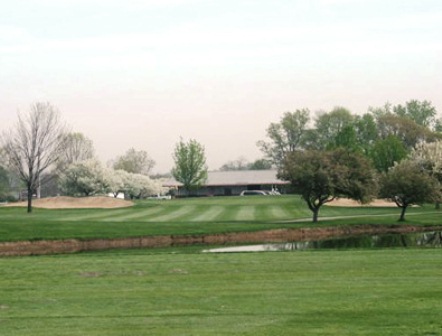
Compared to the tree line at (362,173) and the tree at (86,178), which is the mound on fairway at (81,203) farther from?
the tree line at (362,173)

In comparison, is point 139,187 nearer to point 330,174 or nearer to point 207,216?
point 207,216

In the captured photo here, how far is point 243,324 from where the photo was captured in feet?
40.8

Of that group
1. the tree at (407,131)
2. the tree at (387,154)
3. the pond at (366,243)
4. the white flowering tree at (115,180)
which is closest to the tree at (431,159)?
the pond at (366,243)

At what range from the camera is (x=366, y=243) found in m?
37.0

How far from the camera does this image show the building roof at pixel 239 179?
5118 inches

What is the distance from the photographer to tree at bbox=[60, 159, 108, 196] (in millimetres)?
94938

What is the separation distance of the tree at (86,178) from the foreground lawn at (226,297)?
7186cm

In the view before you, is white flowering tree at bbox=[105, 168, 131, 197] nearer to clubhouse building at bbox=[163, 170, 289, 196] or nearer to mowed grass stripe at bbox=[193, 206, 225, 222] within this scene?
clubhouse building at bbox=[163, 170, 289, 196]

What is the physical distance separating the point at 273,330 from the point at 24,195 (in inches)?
5233

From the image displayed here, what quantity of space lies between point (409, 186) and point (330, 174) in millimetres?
7210

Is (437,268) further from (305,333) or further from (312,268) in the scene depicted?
(305,333)

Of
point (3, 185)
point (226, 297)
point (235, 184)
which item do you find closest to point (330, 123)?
point (235, 184)

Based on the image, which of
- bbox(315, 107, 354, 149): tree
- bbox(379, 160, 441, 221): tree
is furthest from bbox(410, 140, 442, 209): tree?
bbox(315, 107, 354, 149): tree

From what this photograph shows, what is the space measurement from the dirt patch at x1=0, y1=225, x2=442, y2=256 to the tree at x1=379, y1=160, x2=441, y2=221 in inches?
109
